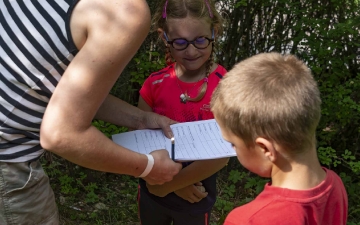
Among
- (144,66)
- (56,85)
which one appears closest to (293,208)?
(56,85)

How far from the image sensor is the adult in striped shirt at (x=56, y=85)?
4.80 feet

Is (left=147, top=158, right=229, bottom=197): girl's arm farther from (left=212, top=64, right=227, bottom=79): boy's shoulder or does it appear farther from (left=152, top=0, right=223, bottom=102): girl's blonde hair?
(left=212, top=64, right=227, bottom=79): boy's shoulder

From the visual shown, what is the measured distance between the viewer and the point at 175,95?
236 cm

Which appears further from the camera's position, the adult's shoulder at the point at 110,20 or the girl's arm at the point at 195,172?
the girl's arm at the point at 195,172

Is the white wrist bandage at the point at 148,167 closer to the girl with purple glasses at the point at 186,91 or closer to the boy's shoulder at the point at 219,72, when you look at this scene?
the girl with purple glasses at the point at 186,91

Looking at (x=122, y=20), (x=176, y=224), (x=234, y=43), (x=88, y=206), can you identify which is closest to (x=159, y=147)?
(x=176, y=224)

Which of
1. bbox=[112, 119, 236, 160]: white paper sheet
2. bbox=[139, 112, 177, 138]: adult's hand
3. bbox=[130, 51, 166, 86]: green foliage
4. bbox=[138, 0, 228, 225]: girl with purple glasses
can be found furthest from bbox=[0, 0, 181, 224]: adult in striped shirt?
bbox=[130, 51, 166, 86]: green foliage

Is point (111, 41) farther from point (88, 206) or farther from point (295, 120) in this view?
point (88, 206)

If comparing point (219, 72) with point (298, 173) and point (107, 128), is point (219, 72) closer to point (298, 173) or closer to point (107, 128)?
point (298, 173)

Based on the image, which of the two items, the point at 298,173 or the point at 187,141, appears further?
the point at 187,141

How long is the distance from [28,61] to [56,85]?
0.39ft

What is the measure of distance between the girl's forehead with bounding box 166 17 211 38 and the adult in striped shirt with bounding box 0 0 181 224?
781 millimetres

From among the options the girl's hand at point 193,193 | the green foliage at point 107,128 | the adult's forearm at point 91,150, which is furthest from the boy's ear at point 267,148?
the green foliage at point 107,128

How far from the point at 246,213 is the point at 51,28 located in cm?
84
